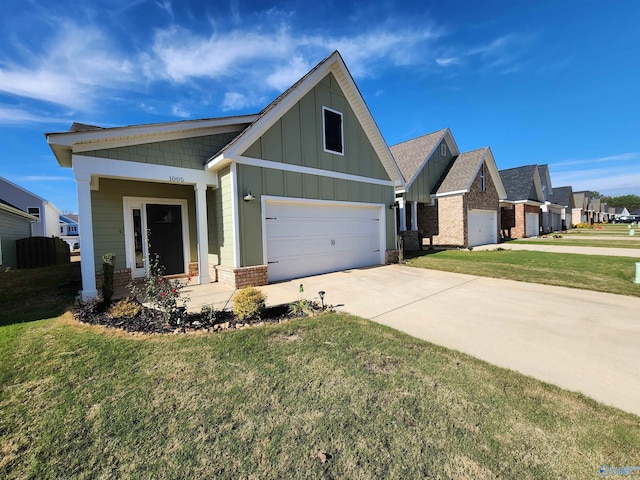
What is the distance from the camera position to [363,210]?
1102cm

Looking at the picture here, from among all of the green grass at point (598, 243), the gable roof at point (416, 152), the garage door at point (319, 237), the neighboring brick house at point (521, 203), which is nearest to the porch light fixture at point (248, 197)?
the garage door at point (319, 237)

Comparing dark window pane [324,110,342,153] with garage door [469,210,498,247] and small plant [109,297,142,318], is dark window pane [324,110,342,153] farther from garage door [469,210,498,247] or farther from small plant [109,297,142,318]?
garage door [469,210,498,247]

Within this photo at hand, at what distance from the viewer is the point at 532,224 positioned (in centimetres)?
2686

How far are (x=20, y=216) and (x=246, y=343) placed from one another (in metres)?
20.9

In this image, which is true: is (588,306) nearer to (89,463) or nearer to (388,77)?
(89,463)

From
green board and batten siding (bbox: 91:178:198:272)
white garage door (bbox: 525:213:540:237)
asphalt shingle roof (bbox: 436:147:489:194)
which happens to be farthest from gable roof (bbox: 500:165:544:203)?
green board and batten siding (bbox: 91:178:198:272)

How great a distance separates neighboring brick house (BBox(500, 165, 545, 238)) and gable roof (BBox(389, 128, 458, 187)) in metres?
9.09

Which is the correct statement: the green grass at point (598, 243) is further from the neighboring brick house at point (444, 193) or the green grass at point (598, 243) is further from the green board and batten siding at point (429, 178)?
the green board and batten siding at point (429, 178)

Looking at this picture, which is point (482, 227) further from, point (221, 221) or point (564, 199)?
point (564, 199)

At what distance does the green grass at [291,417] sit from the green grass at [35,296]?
7.40 ft

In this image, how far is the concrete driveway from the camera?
3.02 metres

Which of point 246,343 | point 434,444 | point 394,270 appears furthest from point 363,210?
point 434,444

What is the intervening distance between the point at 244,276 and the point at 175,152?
4.13 meters

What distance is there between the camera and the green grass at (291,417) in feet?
6.20
